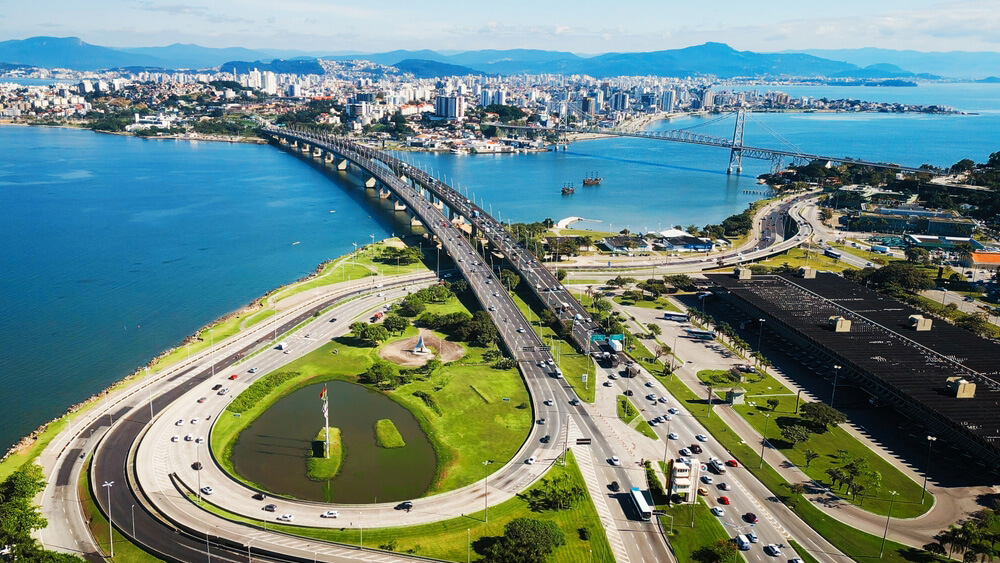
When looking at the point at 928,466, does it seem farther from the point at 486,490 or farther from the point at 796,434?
the point at 486,490

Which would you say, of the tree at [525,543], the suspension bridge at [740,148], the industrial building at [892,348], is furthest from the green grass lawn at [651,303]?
the suspension bridge at [740,148]

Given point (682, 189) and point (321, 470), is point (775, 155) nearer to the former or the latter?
point (682, 189)

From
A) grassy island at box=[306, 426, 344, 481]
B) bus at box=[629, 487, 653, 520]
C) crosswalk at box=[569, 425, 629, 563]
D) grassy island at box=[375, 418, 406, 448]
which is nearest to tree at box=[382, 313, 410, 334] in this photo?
grassy island at box=[375, 418, 406, 448]

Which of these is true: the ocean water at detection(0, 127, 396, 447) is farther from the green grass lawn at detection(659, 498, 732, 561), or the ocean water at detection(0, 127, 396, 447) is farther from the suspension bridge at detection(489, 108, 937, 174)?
the suspension bridge at detection(489, 108, 937, 174)

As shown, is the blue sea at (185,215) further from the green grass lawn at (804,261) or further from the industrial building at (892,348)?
the industrial building at (892,348)

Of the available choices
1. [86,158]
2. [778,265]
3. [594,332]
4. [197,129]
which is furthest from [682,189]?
[197,129]

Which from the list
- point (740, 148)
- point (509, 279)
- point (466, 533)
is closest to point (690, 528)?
point (466, 533)
